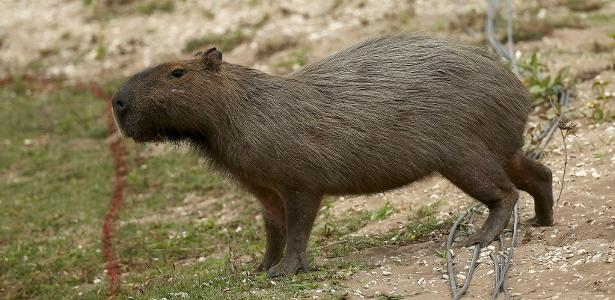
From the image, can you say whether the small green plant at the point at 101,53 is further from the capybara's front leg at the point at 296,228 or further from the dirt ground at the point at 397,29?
the capybara's front leg at the point at 296,228

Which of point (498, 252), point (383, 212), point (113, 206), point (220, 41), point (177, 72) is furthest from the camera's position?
point (220, 41)

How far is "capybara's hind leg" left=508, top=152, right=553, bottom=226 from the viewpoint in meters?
5.80

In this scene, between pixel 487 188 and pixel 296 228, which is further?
pixel 487 188

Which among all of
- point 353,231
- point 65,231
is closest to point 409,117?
point 353,231

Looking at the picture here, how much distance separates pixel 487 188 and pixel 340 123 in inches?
36.5

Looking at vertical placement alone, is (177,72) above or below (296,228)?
above

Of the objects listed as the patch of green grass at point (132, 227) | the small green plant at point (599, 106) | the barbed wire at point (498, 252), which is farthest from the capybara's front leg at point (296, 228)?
the small green plant at point (599, 106)

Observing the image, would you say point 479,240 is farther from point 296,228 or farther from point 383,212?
point 383,212

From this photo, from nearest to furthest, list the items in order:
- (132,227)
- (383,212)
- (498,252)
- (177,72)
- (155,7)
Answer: (498,252) → (177,72) → (383,212) → (132,227) → (155,7)

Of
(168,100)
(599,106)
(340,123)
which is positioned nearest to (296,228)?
(340,123)

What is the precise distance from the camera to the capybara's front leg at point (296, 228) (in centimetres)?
541

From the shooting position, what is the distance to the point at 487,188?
18.3 ft

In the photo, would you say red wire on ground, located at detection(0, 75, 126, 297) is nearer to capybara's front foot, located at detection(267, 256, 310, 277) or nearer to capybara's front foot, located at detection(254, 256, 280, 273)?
capybara's front foot, located at detection(254, 256, 280, 273)

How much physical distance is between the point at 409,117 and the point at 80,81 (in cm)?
782
